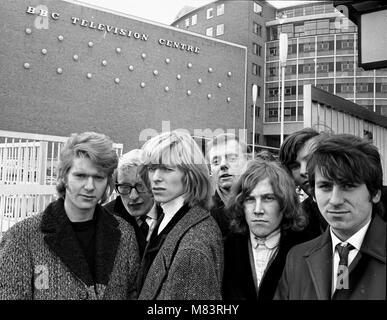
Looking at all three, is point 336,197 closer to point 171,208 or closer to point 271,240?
point 271,240

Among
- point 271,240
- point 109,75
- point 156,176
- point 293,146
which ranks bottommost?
point 271,240

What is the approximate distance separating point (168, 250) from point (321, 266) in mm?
524

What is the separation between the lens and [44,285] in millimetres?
1407

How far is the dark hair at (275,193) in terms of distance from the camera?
4.99 ft

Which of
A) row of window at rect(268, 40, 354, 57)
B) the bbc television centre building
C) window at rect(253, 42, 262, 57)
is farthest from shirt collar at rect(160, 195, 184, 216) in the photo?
window at rect(253, 42, 262, 57)

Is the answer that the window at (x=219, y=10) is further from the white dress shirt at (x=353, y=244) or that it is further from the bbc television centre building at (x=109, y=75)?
the white dress shirt at (x=353, y=244)

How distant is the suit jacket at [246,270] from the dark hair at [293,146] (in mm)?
480

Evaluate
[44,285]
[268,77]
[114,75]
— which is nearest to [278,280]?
[44,285]

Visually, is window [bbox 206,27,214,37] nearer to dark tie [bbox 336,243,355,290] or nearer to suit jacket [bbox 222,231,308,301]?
suit jacket [bbox 222,231,308,301]

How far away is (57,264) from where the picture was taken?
144 cm

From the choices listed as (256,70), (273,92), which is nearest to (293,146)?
(256,70)

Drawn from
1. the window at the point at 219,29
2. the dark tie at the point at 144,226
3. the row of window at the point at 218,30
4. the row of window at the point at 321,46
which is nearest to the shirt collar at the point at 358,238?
the dark tie at the point at 144,226

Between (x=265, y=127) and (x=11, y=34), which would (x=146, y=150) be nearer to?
(x=11, y=34)

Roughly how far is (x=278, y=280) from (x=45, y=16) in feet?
57.6
